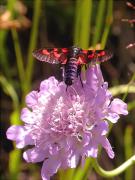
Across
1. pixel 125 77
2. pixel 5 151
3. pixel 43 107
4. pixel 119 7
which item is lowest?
pixel 5 151

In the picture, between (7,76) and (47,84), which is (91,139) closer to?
(47,84)

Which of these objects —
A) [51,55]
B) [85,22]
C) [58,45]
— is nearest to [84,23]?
[85,22]

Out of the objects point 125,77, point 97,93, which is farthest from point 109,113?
point 125,77

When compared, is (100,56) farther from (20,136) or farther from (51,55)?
(20,136)

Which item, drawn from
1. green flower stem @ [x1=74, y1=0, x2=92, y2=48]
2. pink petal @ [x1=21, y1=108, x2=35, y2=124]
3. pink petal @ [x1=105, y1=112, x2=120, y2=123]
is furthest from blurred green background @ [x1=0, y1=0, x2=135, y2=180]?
pink petal @ [x1=105, y1=112, x2=120, y2=123]

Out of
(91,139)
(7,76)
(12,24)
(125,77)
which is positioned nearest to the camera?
(91,139)

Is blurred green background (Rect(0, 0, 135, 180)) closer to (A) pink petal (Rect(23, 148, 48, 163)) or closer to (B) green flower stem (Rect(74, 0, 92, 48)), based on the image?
(B) green flower stem (Rect(74, 0, 92, 48))
